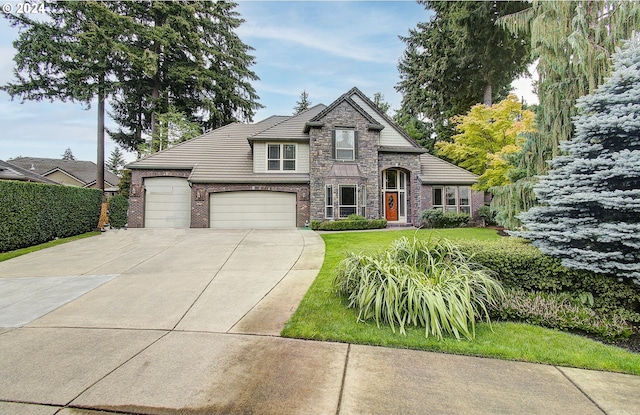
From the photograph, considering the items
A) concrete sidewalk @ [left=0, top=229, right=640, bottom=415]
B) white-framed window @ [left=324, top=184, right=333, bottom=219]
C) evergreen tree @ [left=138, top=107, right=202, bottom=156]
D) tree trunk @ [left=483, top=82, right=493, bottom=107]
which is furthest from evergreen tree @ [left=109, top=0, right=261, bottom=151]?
concrete sidewalk @ [left=0, top=229, right=640, bottom=415]

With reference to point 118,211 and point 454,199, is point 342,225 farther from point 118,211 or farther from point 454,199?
point 118,211

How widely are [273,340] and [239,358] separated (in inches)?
21.3

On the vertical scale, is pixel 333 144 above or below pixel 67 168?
below

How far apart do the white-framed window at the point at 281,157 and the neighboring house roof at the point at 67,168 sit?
26917 millimetres

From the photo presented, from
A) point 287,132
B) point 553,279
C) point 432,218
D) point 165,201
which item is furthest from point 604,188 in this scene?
point 165,201

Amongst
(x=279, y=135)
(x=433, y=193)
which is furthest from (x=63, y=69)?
(x=433, y=193)

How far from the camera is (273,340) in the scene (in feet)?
11.9

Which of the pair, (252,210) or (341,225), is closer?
(341,225)

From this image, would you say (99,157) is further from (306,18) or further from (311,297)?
(311,297)

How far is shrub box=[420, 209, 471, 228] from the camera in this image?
1568 cm

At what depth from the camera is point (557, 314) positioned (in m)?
4.10

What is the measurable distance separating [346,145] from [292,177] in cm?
340

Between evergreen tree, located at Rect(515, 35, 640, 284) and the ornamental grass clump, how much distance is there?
136cm

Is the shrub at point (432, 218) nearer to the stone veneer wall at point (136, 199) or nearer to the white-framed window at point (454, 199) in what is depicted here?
the white-framed window at point (454, 199)
